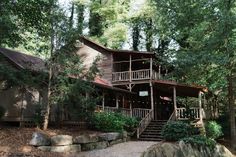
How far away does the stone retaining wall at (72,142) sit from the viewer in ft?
43.3

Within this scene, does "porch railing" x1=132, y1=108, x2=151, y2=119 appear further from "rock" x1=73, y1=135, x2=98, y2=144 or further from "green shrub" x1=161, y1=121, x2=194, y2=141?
"rock" x1=73, y1=135, x2=98, y2=144

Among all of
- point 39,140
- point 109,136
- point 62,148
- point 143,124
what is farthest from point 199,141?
point 39,140

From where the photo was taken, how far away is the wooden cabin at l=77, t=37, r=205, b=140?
24016 mm

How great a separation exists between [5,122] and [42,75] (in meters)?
4.64

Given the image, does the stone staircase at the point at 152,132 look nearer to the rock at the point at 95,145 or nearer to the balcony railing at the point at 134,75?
the balcony railing at the point at 134,75

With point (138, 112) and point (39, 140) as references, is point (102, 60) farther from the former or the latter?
point (39, 140)

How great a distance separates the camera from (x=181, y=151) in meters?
15.2

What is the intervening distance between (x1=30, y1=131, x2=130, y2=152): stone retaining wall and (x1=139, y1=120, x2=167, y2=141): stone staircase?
12.4 feet

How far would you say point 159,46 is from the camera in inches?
1694

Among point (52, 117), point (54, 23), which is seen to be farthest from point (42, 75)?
point (52, 117)

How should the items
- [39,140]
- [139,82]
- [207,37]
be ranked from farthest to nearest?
[139,82] < [207,37] < [39,140]

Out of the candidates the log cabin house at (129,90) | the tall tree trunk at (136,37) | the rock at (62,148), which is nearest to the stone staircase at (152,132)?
the log cabin house at (129,90)

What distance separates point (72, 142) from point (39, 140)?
1.82 metres

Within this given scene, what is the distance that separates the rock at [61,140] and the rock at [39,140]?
22 cm
